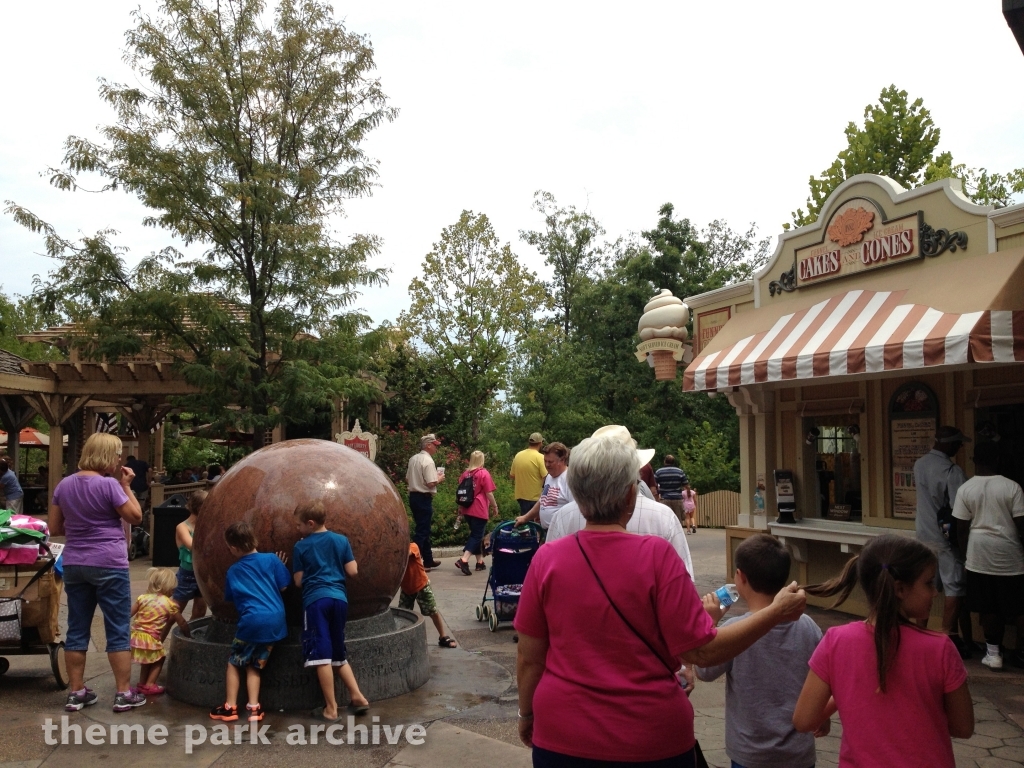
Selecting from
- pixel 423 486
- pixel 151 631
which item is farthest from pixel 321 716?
pixel 423 486

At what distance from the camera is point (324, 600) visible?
5664mm

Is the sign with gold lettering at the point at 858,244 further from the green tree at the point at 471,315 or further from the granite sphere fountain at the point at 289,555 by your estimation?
the green tree at the point at 471,315

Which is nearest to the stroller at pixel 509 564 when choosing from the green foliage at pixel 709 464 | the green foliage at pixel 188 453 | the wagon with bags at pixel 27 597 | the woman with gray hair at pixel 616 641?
the wagon with bags at pixel 27 597

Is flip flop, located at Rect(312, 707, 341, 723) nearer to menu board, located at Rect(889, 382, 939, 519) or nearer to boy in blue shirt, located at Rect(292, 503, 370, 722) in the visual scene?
boy in blue shirt, located at Rect(292, 503, 370, 722)

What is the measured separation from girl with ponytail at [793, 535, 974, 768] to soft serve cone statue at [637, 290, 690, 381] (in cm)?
980

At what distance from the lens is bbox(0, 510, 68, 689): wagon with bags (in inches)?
252

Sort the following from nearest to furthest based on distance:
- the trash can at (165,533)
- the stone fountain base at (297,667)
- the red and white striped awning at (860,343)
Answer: the stone fountain base at (297,667), the red and white striped awning at (860,343), the trash can at (165,533)

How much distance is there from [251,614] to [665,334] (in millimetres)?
8295

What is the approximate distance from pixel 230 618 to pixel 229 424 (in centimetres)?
855

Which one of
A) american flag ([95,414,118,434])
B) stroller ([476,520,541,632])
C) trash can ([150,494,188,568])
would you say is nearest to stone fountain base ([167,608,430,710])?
stroller ([476,520,541,632])

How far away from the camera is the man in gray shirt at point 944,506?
312 inches

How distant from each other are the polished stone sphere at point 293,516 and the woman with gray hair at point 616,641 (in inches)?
141

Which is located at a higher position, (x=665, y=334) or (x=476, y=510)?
(x=665, y=334)

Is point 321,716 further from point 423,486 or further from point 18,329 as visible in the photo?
point 18,329
